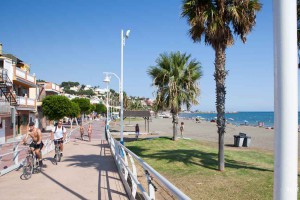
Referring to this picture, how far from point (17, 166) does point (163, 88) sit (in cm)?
1509

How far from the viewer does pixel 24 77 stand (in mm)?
32906

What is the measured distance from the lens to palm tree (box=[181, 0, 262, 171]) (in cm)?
1252

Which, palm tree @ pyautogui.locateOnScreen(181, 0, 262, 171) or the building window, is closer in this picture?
palm tree @ pyautogui.locateOnScreen(181, 0, 262, 171)

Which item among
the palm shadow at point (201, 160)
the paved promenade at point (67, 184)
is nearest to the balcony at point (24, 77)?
the palm shadow at point (201, 160)

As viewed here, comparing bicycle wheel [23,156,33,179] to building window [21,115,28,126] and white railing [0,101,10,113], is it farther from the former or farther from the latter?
building window [21,115,28,126]

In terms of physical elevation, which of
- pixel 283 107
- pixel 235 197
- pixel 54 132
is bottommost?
pixel 235 197

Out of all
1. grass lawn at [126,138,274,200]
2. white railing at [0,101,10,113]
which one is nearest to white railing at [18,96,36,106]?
white railing at [0,101,10,113]

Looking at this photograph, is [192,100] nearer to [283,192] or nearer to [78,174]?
[78,174]

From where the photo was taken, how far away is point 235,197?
28.1 ft

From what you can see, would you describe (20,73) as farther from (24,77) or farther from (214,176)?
(214,176)

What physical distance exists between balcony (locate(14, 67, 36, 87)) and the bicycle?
22479mm

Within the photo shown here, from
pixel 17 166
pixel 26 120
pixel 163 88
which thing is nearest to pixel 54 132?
pixel 17 166

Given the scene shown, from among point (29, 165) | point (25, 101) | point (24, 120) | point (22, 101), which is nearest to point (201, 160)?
point (29, 165)

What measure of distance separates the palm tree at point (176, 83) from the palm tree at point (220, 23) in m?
10.4
